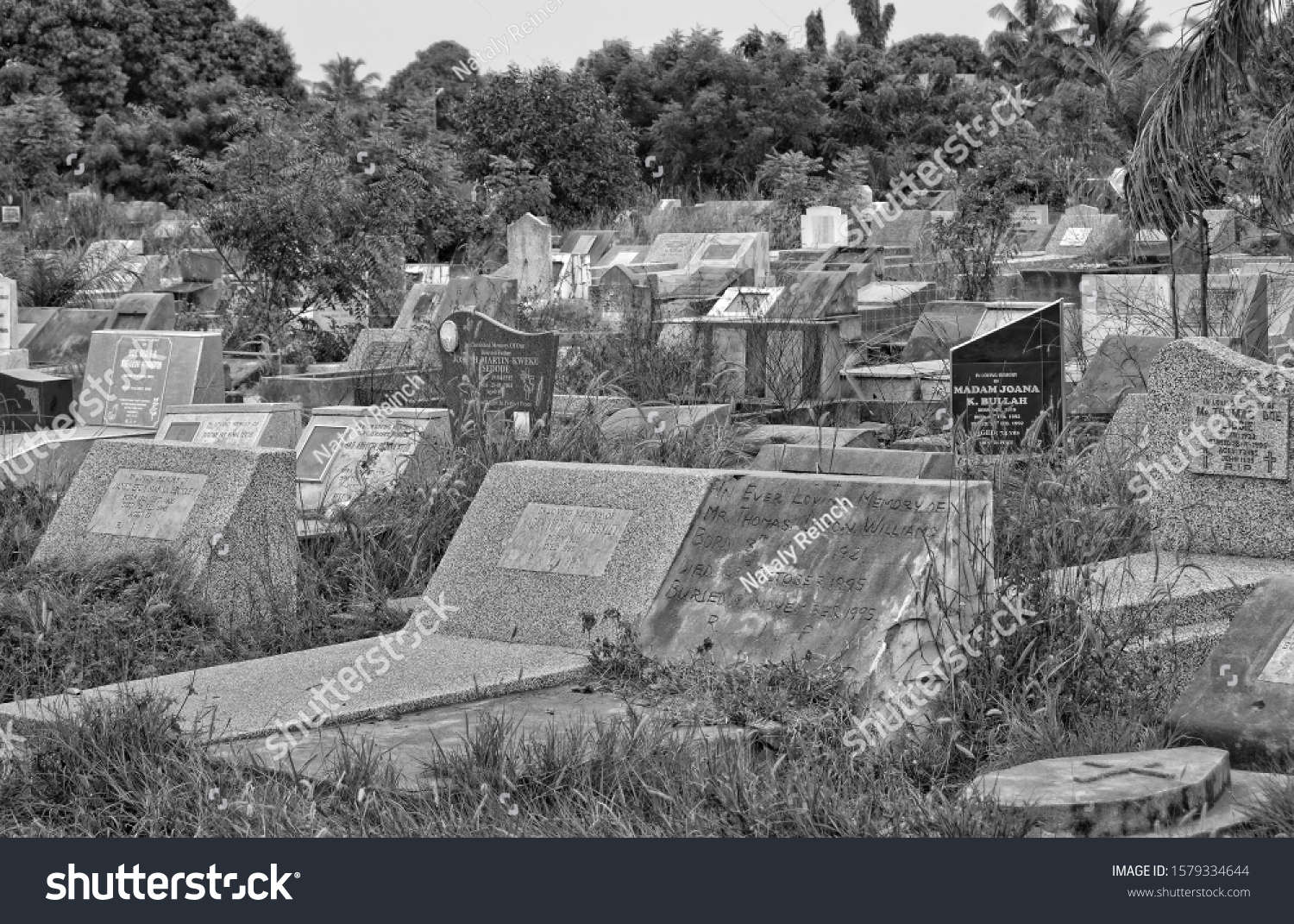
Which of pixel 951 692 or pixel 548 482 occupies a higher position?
pixel 548 482

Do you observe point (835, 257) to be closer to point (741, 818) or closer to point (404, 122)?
point (404, 122)

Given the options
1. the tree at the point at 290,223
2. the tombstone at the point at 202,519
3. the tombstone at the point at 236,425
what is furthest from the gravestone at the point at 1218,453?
the tree at the point at 290,223

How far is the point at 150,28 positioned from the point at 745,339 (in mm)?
40638

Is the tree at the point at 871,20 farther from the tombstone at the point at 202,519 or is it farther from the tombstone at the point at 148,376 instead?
the tombstone at the point at 202,519

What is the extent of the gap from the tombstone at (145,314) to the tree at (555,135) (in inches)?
602

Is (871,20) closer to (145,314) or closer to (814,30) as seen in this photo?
(814,30)

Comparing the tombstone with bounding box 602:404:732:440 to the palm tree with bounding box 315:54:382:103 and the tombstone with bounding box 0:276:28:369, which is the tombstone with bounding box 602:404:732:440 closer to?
the tombstone with bounding box 0:276:28:369

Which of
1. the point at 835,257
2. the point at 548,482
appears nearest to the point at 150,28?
the point at 835,257

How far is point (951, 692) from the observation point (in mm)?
4793

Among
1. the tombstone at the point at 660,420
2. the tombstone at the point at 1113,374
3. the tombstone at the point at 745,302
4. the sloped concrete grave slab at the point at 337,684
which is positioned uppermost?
the tombstone at the point at 745,302

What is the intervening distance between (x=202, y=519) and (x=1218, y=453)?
175 inches

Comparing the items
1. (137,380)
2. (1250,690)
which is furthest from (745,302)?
(1250,690)

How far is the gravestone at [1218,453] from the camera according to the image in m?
6.71

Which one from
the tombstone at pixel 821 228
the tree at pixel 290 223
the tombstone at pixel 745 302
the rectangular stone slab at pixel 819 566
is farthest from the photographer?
the tombstone at pixel 821 228
